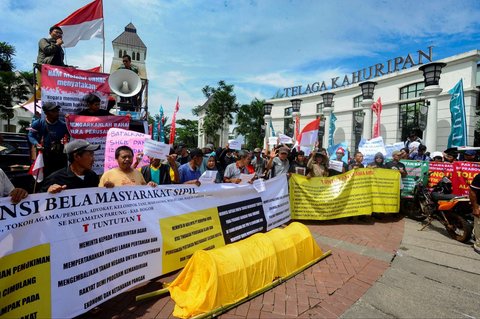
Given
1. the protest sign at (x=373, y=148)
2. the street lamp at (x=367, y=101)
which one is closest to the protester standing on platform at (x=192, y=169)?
the protest sign at (x=373, y=148)

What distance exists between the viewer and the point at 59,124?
4406 mm

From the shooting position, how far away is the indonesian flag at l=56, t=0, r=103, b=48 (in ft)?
19.9

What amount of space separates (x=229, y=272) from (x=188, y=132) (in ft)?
261

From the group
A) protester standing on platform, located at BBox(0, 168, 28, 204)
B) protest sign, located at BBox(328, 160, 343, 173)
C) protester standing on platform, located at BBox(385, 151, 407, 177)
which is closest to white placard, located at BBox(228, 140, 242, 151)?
protest sign, located at BBox(328, 160, 343, 173)

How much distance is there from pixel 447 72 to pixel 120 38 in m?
74.8

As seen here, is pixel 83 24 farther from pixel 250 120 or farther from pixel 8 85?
pixel 250 120

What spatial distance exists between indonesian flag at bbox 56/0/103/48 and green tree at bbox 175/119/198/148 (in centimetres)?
7042

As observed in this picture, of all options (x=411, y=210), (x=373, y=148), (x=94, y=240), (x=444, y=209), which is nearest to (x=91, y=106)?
(x=94, y=240)

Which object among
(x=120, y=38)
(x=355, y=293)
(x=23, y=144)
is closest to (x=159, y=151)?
(x=355, y=293)

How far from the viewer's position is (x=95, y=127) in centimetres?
471

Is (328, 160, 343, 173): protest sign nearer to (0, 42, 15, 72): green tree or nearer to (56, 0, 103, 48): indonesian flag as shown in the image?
(56, 0, 103, 48): indonesian flag

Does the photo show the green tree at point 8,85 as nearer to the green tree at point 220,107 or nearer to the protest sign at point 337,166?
the green tree at point 220,107

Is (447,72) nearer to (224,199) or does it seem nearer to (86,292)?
(224,199)

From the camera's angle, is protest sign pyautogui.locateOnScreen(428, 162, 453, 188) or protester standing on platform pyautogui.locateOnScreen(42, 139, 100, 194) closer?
protester standing on platform pyautogui.locateOnScreen(42, 139, 100, 194)
